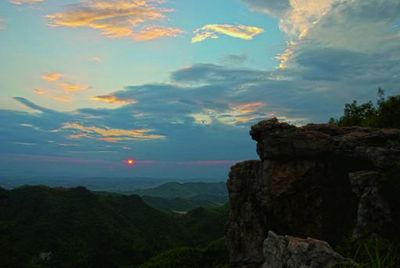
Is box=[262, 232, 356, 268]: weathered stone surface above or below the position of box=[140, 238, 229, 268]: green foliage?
above

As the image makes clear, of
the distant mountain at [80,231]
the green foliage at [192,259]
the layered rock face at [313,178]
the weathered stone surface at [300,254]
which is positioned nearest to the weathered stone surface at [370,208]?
the layered rock face at [313,178]

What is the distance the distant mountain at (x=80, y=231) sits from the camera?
134 m

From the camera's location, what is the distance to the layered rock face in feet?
111

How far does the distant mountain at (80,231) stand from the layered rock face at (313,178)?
337 feet

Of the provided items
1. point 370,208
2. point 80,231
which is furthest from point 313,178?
point 80,231

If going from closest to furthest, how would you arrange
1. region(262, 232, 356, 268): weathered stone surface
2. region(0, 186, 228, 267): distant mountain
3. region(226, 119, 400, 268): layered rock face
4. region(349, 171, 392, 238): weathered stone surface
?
region(262, 232, 356, 268): weathered stone surface < region(349, 171, 392, 238): weathered stone surface < region(226, 119, 400, 268): layered rock face < region(0, 186, 228, 267): distant mountain

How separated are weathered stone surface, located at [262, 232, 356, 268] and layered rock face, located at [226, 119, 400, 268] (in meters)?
12.7

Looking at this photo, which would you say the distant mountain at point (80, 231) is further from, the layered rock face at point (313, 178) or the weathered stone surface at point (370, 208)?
the weathered stone surface at point (370, 208)

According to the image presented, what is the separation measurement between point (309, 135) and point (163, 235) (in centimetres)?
14856

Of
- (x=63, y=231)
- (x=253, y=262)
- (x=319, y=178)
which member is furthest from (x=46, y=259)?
(x=319, y=178)

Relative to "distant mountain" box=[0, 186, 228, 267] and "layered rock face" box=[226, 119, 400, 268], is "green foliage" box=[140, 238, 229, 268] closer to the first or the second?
"distant mountain" box=[0, 186, 228, 267]

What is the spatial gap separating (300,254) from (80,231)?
147 metres

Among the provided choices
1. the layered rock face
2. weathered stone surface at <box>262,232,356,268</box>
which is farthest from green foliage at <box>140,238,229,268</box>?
weathered stone surface at <box>262,232,356,268</box>

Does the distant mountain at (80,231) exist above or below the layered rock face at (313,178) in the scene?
below
